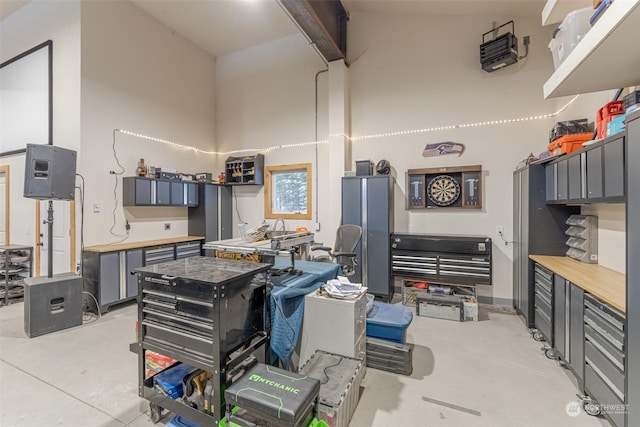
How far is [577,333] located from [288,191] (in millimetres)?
4489

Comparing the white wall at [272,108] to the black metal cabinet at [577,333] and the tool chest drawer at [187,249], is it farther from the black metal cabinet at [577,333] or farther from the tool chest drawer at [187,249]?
the black metal cabinet at [577,333]

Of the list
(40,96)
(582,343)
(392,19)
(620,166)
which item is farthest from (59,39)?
(582,343)

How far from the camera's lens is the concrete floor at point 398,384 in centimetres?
193

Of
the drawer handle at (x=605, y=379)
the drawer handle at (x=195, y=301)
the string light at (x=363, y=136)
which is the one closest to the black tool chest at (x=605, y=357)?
the drawer handle at (x=605, y=379)

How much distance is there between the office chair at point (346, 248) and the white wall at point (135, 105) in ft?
10.2

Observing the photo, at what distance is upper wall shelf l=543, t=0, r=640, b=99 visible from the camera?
4.98 feet

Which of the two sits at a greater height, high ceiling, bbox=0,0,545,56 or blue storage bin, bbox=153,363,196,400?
high ceiling, bbox=0,0,545,56

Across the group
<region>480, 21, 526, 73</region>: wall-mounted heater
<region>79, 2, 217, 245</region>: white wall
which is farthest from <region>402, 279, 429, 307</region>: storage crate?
<region>79, 2, 217, 245</region>: white wall

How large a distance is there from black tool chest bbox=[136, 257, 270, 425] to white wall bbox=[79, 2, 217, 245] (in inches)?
125

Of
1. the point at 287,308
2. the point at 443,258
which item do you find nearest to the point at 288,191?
the point at 443,258

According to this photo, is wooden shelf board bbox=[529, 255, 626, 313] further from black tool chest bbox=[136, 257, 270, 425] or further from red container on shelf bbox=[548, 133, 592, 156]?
black tool chest bbox=[136, 257, 270, 425]

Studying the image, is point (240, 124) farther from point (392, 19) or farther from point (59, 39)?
point (392, 19)

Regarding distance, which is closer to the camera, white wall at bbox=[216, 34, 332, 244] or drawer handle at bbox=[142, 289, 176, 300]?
drawer handle at bbox=[142, 289, 176, 300]

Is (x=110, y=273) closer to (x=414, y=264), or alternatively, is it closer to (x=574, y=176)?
(x=414, y=264)
